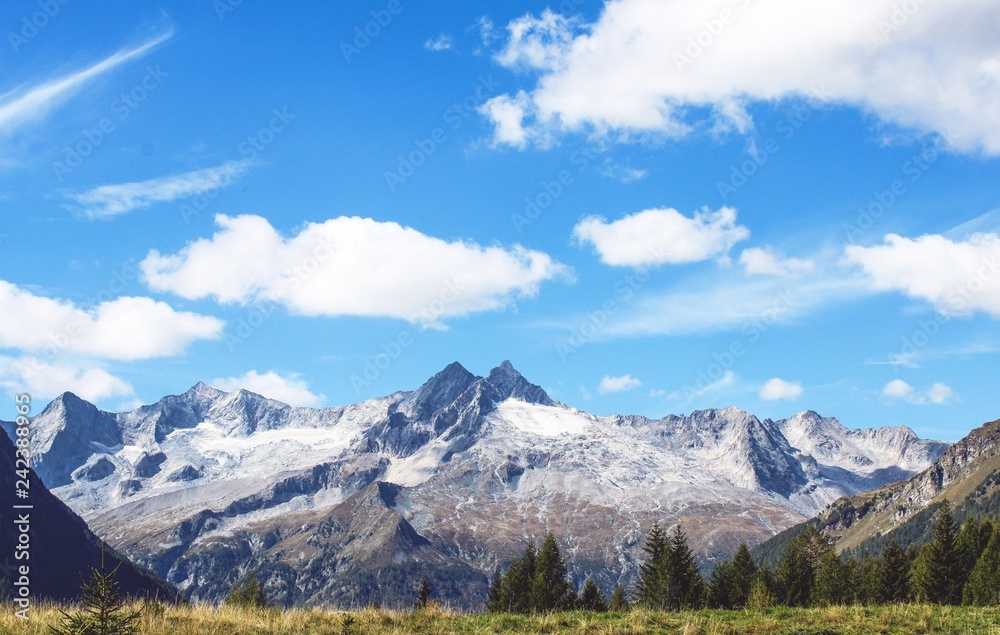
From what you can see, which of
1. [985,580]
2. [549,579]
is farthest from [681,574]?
[985,580]

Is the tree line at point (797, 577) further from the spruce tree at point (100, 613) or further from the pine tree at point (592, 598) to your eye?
the spruce tree at point (100, 613)

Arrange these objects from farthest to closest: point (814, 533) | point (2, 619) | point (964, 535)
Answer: point (814, 533)
point (964, 535)
point (2, 619)

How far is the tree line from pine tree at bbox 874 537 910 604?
10 centimetres

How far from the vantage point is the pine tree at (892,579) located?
77.6m

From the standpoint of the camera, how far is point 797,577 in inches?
3450

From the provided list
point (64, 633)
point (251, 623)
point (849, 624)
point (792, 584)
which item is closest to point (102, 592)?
point (64, 633)

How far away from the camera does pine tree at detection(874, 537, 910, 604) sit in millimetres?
77550

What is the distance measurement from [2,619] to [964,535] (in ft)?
309

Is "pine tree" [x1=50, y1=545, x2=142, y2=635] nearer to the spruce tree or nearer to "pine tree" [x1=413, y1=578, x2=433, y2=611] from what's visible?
the spruce tree

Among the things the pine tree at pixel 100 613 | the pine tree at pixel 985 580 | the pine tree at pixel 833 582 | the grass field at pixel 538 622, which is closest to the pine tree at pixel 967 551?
the pine tree at pixel 985 580

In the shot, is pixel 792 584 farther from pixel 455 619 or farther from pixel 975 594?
pixel 455 619

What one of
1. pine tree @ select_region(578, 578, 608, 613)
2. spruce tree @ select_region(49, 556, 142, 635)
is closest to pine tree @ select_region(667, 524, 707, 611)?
pine tree @ select_region(578, 578, 608, 613)

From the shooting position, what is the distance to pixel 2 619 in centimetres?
1891

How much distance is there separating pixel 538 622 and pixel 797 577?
76.7 metres
